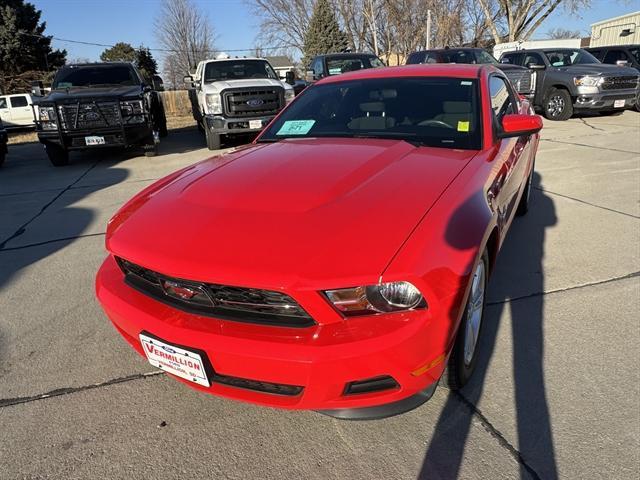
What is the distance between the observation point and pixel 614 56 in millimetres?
14875

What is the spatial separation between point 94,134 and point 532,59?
39.2 feet

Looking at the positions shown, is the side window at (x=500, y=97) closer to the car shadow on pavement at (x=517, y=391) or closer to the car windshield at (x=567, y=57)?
the car shadow on pavement at (x=517, y=391)

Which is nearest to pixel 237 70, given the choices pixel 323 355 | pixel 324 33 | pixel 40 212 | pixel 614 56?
pixel 40 212

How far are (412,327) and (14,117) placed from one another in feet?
75.1

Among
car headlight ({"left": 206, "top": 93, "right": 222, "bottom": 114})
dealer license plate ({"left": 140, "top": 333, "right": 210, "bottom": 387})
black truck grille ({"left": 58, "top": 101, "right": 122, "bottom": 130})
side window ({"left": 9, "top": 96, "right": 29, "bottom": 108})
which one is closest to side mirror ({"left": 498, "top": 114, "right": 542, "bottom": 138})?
dealer license plate ({"left": 140, "top": 333, "right": 210, "bottom": 387})

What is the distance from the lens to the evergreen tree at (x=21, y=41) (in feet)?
96.5

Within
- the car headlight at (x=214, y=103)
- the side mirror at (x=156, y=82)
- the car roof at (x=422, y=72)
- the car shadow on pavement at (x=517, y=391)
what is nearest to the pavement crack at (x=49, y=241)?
the car roof at (x=422, y=72)

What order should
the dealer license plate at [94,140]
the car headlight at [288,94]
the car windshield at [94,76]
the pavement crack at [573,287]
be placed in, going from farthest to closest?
the car headlight at [288,94] → the car windshield at [94,76] → the dealer license plate at [94,140] → the pavement crack at [573,287]

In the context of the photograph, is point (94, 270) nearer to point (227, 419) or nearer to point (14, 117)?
point (227, 419)

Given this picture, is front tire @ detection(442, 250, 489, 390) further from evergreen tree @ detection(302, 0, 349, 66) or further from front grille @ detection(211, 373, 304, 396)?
evergreen tree @ detection(302, 0, 349, 66)

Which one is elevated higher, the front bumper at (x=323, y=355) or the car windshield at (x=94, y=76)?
the car windshield at (x=94, y=76)

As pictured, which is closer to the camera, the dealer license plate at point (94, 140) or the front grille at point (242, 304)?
the front grille at point (242, 304)

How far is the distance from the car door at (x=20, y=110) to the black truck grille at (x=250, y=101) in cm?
1424

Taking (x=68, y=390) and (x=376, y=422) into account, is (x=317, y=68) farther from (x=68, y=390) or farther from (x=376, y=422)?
(x=376, y=422)
